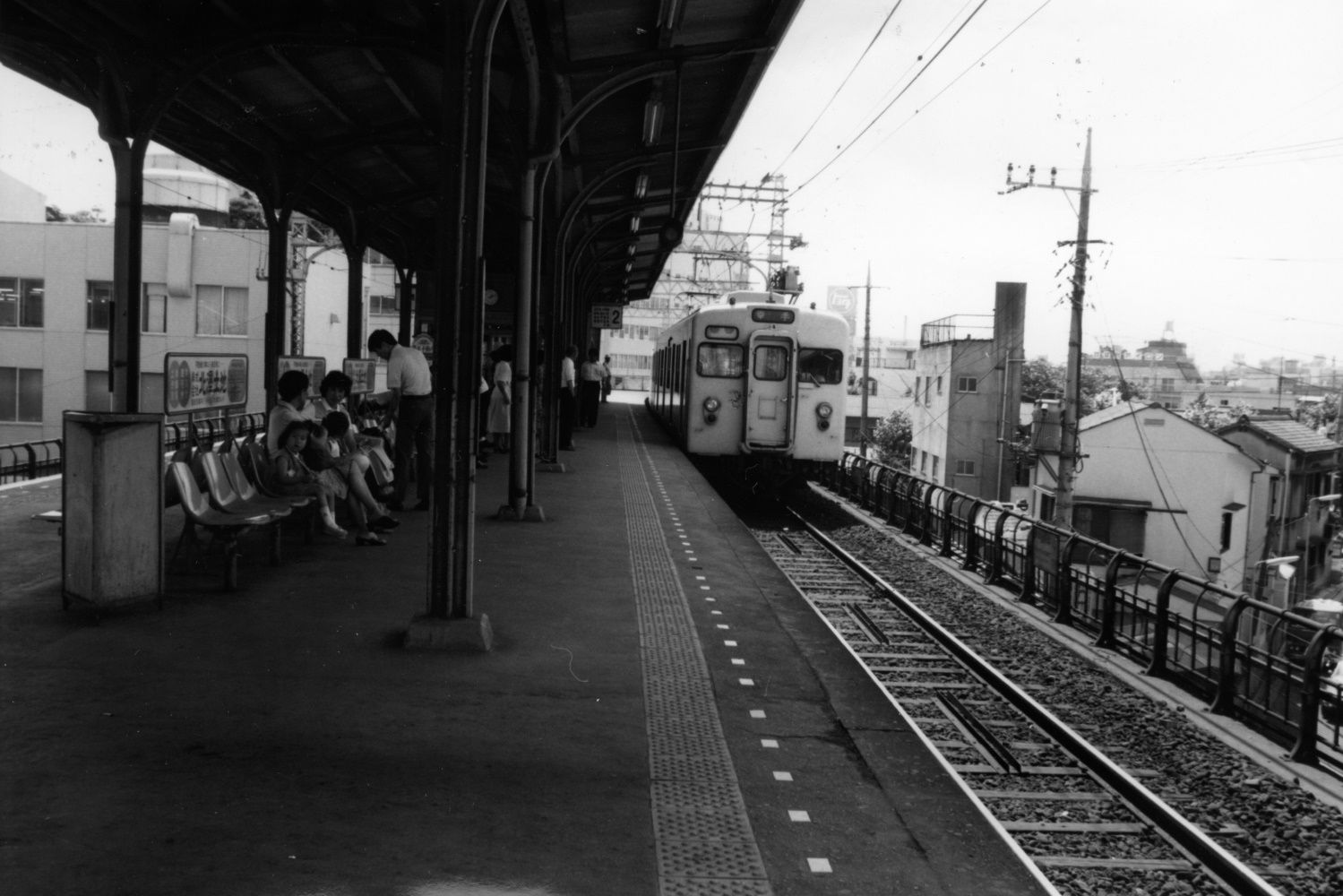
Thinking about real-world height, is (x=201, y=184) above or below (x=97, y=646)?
above

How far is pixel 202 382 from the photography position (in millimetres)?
7902

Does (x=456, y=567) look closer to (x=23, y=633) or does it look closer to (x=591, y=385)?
(x=23, y=633)

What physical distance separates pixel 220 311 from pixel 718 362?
15.7 metres

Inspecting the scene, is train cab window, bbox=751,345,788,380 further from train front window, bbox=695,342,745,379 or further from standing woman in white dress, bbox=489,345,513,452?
standing woman in white dress, bbox=489,345,513,452

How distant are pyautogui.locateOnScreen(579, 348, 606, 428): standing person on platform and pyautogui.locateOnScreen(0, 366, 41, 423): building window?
11.6m

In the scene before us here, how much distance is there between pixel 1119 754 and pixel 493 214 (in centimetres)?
1542

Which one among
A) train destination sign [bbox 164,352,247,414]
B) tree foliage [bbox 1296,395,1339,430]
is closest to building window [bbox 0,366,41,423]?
train destination sign [bbox 164,352,247,414]

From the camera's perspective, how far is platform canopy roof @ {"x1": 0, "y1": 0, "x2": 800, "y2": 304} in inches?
332

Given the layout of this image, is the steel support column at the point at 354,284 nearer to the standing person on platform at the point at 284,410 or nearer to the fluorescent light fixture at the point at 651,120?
the fluorescent light fixture at the point at 651,120

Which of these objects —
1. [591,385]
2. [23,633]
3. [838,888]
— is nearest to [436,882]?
[838,888]

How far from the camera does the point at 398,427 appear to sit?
9.75m

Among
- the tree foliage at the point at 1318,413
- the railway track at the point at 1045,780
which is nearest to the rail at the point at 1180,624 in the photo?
the railway track at the point at 1045,780

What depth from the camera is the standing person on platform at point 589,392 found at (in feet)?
77.2

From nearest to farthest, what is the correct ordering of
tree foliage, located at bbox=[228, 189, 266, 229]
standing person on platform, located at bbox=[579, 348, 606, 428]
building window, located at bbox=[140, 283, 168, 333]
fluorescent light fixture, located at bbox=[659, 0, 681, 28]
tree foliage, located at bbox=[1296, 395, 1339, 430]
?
1. fluorescent light fixture, located at bbox=[659, 0, 681, 28]
2. standing person on platform, located at bbox=[579, 348, 606, 428]
3. building window, located at bbox=[140, 283, 168, 333]
4. tree foliage, located at bbox=[1296, 395, 1339, 430]
5. tree foliage, located at bbox=[228, 189, 266, 229]
